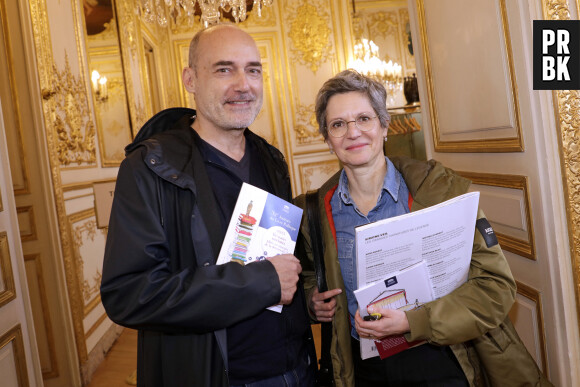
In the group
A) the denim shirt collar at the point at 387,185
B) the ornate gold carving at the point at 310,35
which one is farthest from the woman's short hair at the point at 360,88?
the ornate gold carving at the point at 310,35

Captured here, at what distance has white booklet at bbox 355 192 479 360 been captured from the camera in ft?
3.90

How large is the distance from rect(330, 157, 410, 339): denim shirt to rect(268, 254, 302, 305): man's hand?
0.79 ft

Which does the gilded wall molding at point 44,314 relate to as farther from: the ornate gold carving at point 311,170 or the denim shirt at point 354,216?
the ornate gold carving at point 311,170

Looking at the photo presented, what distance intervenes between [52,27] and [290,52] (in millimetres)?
4441

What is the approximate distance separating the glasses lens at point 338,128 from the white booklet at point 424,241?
1.39ft

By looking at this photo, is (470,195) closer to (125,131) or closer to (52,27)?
(52,27)

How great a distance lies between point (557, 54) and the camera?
5.72 feet

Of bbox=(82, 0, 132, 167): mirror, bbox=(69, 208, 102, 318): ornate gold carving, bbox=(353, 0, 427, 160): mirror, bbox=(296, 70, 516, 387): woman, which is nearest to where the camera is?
bbox=(296, 70, 516, 387): woman

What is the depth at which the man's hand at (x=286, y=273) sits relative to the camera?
49.3 inches

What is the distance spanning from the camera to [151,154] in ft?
4.31

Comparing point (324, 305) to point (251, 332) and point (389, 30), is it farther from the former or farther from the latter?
point (389, 30)

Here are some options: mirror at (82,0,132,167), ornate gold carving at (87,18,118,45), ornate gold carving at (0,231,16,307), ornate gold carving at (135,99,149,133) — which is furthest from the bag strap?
ornate gold carving at (135,99,149,133)

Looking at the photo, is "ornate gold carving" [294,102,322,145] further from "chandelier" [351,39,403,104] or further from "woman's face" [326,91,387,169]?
"woman's face" [326,91,387,169]

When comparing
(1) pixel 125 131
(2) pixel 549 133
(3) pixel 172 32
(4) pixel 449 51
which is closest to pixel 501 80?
(2) pixel 549 133
